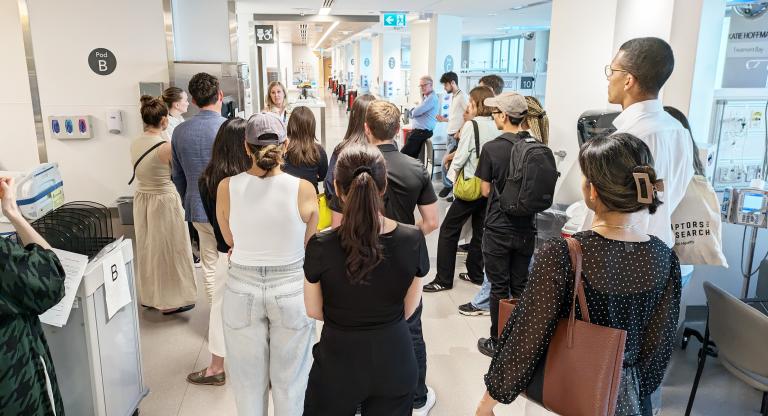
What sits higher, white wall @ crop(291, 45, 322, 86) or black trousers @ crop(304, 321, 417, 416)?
white wall @ crop(291, 45, 322, 86)

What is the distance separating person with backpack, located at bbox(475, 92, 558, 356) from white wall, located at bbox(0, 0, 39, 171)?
4593 millimetres

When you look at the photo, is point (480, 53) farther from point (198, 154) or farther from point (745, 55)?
point (198, 154)

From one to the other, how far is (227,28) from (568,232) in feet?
16.2

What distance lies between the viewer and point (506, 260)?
3441 mm

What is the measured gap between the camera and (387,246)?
5.63 ft

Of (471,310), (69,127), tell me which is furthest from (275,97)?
(471,310)

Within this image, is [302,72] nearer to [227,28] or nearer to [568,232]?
[227,28]

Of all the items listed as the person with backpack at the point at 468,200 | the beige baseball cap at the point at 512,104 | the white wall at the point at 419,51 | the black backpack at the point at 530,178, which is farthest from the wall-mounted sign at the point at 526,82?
the black backpack at the point at 530,178

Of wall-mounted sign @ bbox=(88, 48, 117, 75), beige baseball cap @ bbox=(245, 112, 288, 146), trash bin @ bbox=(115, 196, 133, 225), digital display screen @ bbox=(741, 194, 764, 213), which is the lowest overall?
trash bin @ bbox=(115, 196, 133, 225)

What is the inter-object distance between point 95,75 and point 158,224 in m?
2.78

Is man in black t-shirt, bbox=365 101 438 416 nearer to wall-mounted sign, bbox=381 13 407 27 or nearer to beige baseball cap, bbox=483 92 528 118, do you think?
beige baseball cap, bbox=483 92 528 118

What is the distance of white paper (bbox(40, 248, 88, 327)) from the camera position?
2.14m

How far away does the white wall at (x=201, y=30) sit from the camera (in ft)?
20.4

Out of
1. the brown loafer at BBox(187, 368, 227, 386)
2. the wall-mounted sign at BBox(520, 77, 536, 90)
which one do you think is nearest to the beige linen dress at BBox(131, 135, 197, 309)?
the brown loafer at BBox(187, 368, 227, 386)
